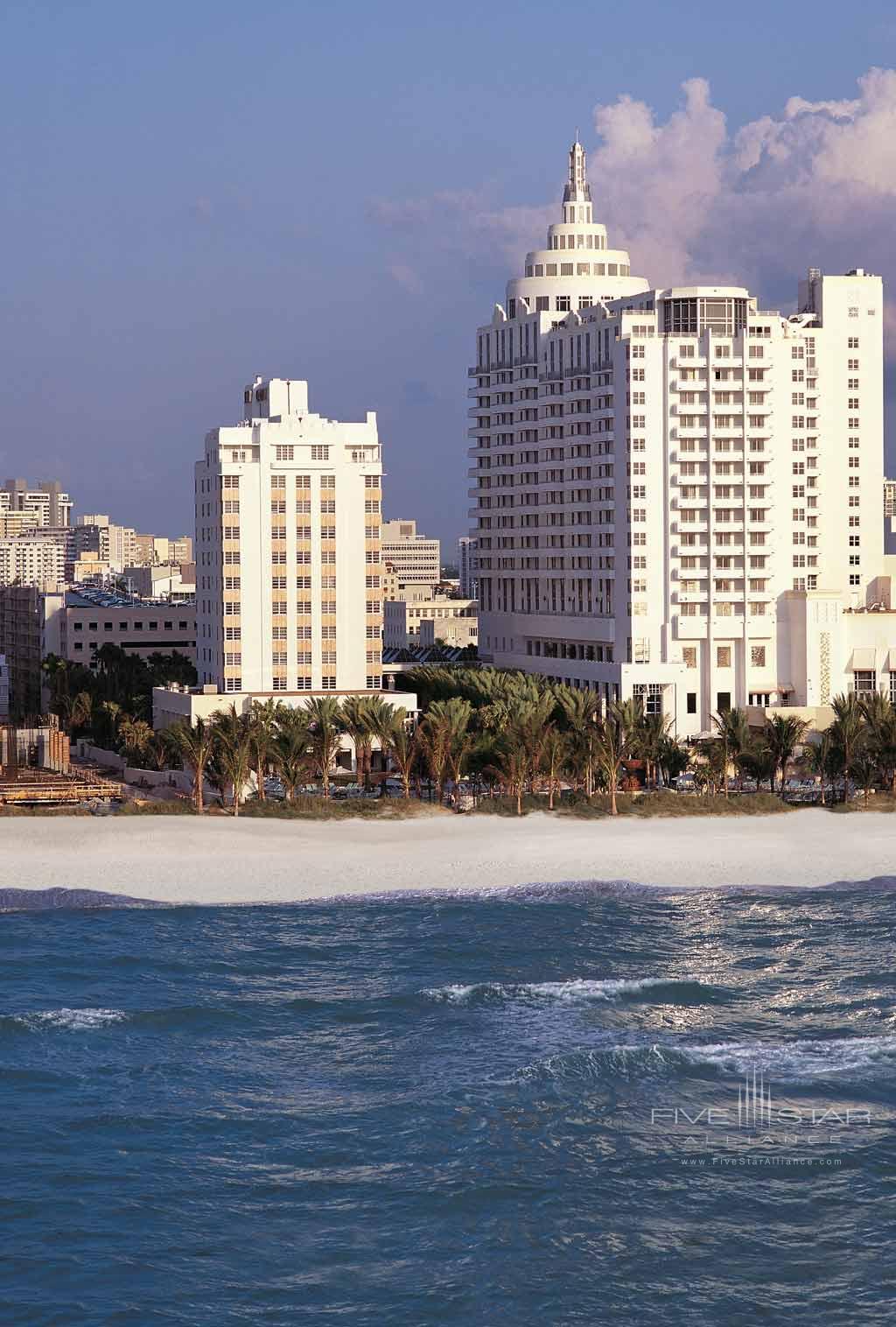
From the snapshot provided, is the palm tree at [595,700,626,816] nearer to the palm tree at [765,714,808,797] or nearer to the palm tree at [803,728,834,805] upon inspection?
the palm tree at [765,714,808,797]

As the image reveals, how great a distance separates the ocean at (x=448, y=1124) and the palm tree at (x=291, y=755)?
1952cm

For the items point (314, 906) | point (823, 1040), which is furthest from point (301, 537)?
point (823, 1040)

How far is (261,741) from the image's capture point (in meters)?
90.6

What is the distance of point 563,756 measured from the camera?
3556 inches

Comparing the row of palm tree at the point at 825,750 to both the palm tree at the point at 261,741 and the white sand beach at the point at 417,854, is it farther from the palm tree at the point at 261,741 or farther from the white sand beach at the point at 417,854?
the palm tree at the point at 261,741

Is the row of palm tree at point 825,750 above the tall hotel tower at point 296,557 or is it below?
below

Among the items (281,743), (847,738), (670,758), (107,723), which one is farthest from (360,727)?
(107,723)

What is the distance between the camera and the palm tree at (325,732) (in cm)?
9181

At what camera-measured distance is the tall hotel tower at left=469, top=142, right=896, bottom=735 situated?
11956cm

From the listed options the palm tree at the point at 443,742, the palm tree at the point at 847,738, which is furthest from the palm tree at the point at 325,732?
the palm tree at the point at 847,738

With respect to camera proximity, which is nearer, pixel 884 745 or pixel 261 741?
pixel 261 741

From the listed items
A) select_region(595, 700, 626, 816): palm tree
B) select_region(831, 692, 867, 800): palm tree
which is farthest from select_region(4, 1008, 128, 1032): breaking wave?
select_region(831, 692, 867, 800): palm tree

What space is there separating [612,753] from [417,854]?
1431 cm

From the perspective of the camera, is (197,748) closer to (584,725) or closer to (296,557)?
(584,725)
